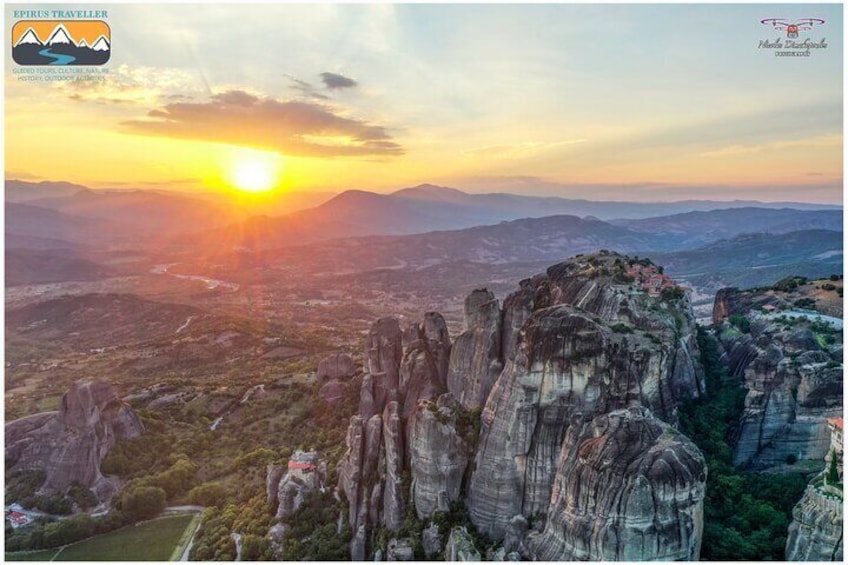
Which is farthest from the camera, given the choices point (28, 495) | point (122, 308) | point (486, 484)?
point (122, 308)

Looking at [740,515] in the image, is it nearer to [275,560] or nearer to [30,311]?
[275,560]

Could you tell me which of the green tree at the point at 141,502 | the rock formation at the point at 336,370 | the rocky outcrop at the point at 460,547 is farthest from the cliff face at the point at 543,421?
the green tree at the point at 141,502

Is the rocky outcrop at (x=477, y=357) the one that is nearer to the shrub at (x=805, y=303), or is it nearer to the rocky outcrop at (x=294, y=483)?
the rocky outcrop at (x=294, y=483)

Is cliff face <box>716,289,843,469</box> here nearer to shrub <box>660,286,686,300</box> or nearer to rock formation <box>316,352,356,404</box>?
shrub <box>660,286,686,300</box>

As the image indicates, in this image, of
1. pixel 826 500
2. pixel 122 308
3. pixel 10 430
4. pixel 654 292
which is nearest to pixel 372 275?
pixel 122 308

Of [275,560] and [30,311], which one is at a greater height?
[30,311]
